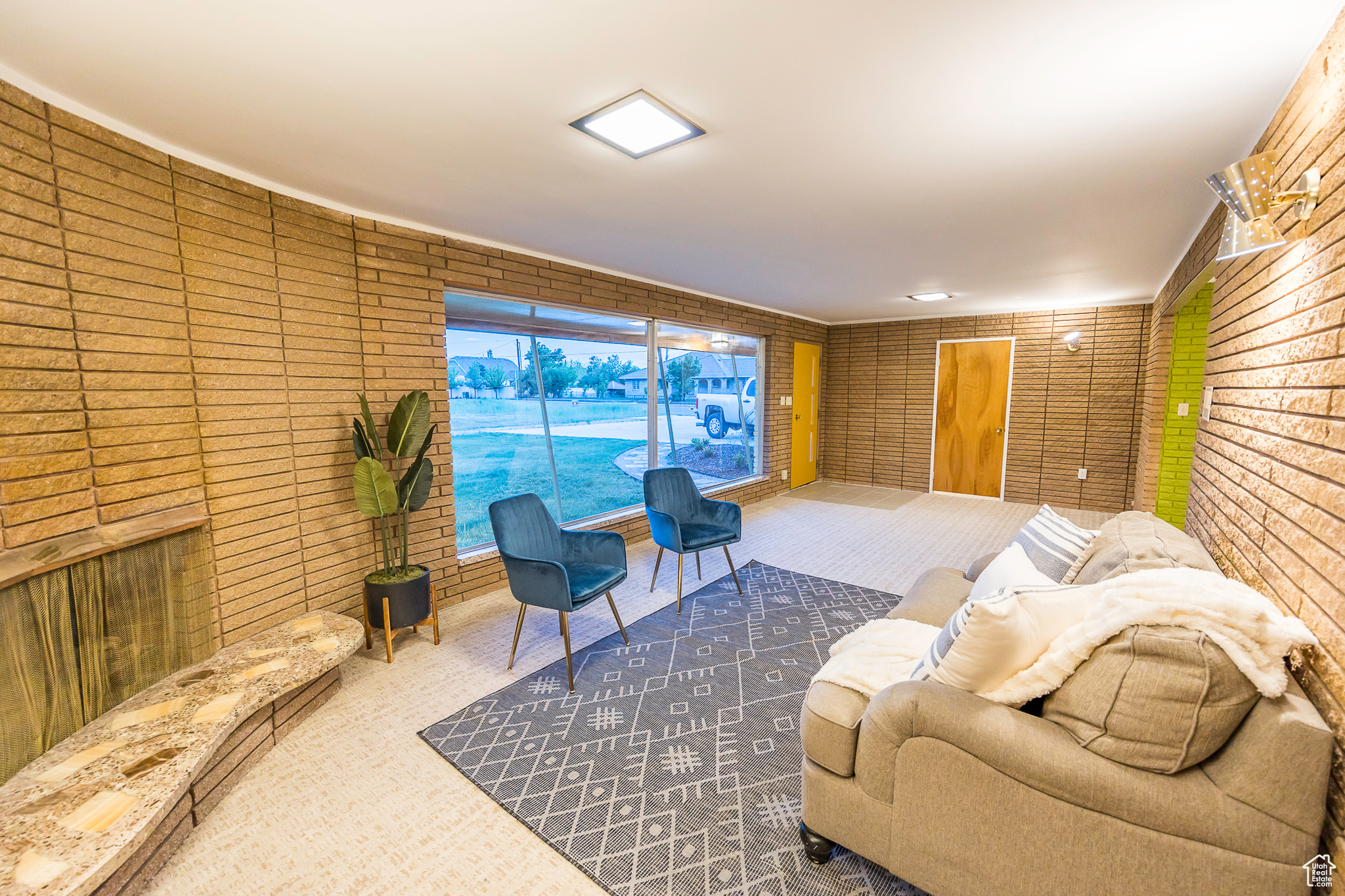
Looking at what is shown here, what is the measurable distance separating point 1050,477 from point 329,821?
7.95m

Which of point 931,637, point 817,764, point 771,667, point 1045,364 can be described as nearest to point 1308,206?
point 931,637

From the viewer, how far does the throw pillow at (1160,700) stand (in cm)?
117

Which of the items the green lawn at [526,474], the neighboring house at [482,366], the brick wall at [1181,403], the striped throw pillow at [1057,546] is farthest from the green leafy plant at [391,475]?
the brick wall at [1181,403]

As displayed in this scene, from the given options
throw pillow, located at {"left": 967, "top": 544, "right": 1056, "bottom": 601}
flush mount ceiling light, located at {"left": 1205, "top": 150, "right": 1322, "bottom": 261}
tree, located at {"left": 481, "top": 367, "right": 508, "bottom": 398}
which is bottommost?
throw pillow, located at {"left": 967, "top": 544, "right": 1056, "bottom": 601}

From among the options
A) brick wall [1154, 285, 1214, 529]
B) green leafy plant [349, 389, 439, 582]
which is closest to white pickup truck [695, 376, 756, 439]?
brick wall [1154, 285, 1214, 529]

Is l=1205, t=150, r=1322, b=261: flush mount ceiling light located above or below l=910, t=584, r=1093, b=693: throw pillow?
above

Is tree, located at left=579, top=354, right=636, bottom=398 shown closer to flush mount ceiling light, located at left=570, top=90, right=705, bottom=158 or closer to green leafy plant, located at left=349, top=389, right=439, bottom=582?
green leafy plant, located at left=349, top=389, right=439, bottom=582

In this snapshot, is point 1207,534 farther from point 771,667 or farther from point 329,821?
point 329,821

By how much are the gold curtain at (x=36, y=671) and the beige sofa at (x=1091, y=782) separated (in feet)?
8.58

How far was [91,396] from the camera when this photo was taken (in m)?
2.05

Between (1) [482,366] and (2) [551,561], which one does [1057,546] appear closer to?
(2) [551,561]

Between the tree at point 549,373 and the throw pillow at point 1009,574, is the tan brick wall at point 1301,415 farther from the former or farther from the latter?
the tree at point 549,373

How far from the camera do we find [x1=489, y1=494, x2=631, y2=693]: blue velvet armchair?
269 cm

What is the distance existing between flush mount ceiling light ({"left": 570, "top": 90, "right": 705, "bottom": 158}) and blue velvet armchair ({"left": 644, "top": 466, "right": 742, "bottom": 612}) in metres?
2.27
